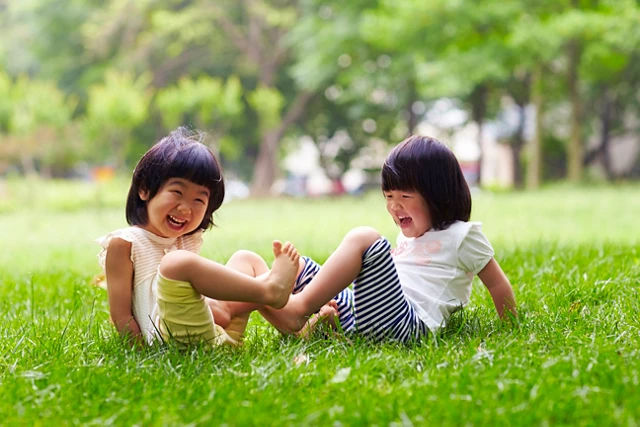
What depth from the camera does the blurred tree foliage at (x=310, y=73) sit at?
1623 centimetres

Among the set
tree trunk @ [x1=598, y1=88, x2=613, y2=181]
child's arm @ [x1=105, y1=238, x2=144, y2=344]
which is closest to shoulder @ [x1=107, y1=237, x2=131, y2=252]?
child's arm @ [x1=105, y1=238, x2=144, y2=344]

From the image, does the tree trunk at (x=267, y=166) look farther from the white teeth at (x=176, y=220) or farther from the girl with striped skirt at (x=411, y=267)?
the white teeth at (x=176, y=220)

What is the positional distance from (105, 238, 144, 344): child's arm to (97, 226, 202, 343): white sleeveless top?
18mm

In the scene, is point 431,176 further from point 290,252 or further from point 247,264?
point 247,264

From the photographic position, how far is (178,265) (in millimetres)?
2205

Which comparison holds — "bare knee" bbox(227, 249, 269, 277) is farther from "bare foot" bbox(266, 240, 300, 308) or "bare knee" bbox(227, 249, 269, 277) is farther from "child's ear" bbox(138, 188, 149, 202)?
"child's ear" bbox(138, 188, 149, 202)

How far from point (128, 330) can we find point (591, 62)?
1714 centimetres

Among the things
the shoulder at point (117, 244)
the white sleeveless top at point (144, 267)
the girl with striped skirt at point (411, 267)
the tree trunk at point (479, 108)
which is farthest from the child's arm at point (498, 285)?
the tree trunk at point (479, 108)

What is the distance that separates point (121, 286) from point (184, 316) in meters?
0.28

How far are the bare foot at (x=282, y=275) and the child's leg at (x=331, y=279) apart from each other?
13cm

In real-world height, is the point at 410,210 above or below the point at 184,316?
above

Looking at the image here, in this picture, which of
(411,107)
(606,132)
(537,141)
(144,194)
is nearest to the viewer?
(144,194)

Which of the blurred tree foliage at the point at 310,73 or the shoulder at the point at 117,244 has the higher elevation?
the blurred tree foliage at the point at 310,73

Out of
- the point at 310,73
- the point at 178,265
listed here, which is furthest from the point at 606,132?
the point at 178,265
